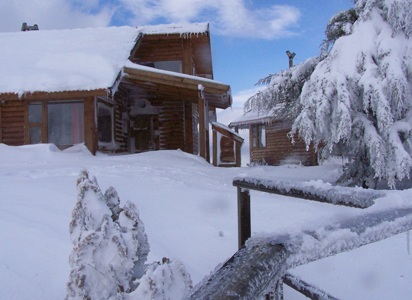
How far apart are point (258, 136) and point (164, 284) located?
21207 millimetres

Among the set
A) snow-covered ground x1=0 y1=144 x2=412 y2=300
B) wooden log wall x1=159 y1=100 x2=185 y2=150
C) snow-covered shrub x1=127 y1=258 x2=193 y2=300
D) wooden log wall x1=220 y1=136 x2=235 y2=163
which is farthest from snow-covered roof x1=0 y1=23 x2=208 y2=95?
snow-covered shrub x1=127 y1=258 x2=193 y2=300

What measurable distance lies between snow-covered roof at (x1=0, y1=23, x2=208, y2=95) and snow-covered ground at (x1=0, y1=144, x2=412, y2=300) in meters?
4.97

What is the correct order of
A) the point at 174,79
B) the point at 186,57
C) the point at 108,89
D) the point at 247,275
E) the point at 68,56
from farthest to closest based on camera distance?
the point at 186,57 → the point at 68,56 → the point at 174,79 → the point at 108,89 → the point at 247,275

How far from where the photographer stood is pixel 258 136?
2202 centimetres

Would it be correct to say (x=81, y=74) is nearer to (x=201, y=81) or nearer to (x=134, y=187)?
(x=201, y=81)

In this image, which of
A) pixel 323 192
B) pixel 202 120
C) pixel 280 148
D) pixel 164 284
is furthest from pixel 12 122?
pixel 280 148

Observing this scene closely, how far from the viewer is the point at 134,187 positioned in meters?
4.89

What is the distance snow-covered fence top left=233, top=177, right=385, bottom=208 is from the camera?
47.7 inches

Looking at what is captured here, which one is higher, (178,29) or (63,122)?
(178,29)

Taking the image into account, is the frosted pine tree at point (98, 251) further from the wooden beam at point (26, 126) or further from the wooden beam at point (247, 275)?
the wooden beam at point (26, 126)

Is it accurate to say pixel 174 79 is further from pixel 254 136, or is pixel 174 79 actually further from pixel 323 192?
pixel 254 136

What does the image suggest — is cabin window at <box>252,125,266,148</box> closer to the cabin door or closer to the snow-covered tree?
the cabin door

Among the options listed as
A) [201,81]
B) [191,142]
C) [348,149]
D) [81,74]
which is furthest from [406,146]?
[81,74]

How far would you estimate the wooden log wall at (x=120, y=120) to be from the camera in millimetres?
12136
